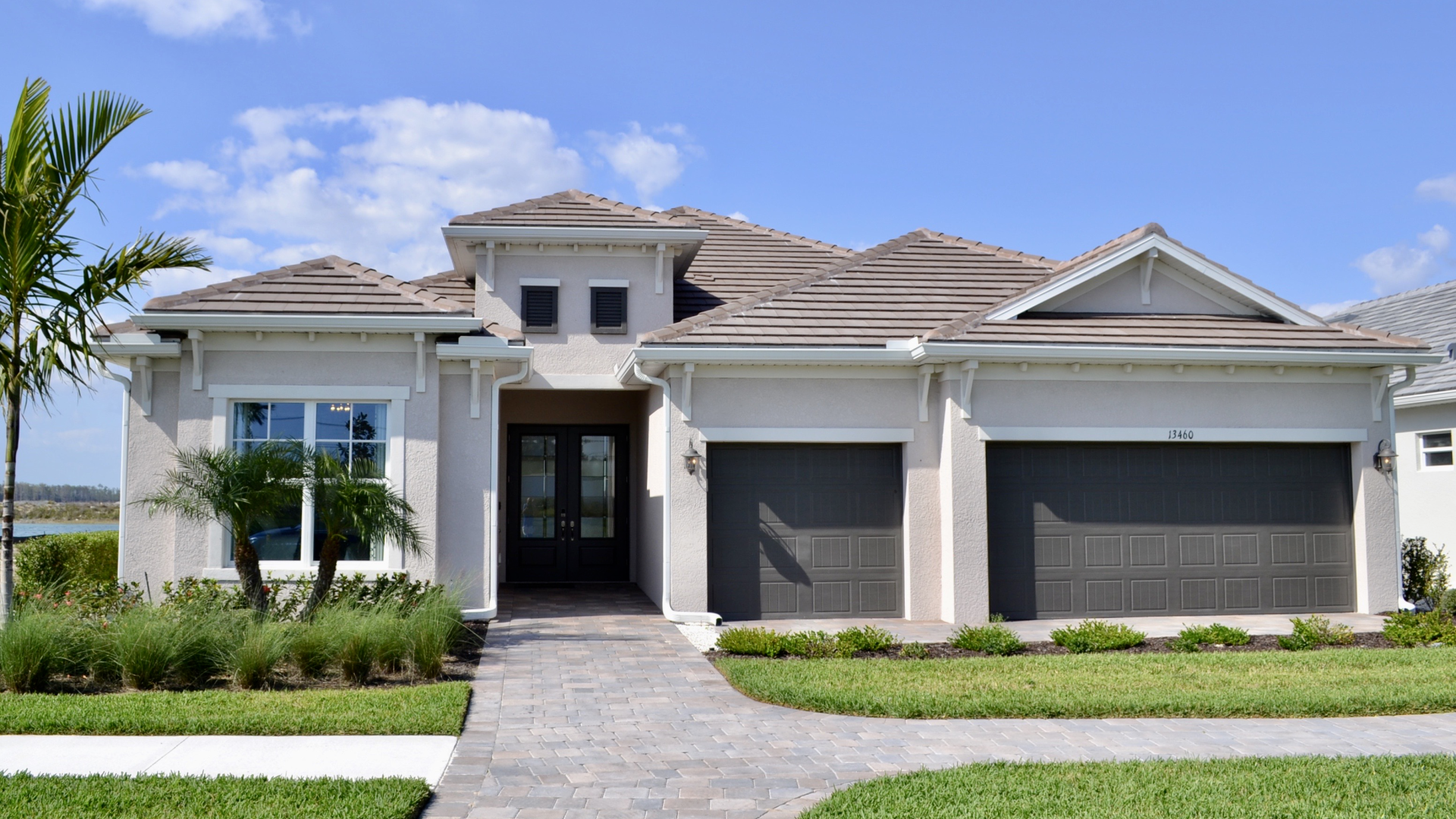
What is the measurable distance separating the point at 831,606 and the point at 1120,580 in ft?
12.1

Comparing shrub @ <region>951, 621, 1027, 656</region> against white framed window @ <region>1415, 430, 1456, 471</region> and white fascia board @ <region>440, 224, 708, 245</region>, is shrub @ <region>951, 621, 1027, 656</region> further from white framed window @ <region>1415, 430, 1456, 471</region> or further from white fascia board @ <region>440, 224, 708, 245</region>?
white framed window @ <region>1415, 430, 1456, 471</region>

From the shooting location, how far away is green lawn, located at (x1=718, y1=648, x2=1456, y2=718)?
7.82 metres

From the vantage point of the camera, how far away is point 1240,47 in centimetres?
1460

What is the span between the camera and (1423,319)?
20328mm

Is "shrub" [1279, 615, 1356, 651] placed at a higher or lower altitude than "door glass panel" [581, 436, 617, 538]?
lower

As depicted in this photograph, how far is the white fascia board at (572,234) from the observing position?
581 inches

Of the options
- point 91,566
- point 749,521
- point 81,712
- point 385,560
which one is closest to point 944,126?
point 749,521

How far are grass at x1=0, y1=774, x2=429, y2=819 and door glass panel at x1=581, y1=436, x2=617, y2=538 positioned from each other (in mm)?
11547

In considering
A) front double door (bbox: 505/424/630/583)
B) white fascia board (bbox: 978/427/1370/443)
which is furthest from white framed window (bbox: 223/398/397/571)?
white fascia board (bbox: 978/427/1370/443)

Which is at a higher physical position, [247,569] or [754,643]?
[247,569]

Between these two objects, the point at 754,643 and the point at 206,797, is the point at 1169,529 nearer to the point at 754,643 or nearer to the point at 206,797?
the point at 754,643

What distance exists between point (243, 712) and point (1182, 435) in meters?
11.0

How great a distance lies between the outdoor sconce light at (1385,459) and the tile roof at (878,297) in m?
4.82

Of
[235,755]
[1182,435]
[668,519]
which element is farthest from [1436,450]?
[235,755]
